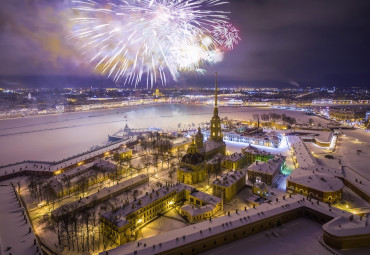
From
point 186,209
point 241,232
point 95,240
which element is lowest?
point 95,240

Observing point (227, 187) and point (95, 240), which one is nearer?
point (95, 240)

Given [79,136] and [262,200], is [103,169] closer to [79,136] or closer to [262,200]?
[262,200]

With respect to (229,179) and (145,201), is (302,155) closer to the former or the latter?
(229,179)

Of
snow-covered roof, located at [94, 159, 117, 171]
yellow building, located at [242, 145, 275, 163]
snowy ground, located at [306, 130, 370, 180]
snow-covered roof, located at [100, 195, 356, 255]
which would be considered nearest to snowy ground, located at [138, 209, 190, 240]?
snow-covered roof, located at [100, 195, 356, 255]

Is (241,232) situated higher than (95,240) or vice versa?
(241,232)

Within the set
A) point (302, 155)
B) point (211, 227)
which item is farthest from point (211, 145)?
point (211, 227)

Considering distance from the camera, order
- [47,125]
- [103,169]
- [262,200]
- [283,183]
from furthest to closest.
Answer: [47,125]
[103,169]
[283,183]
[262,200]

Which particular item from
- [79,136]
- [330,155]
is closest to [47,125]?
[79,136]
